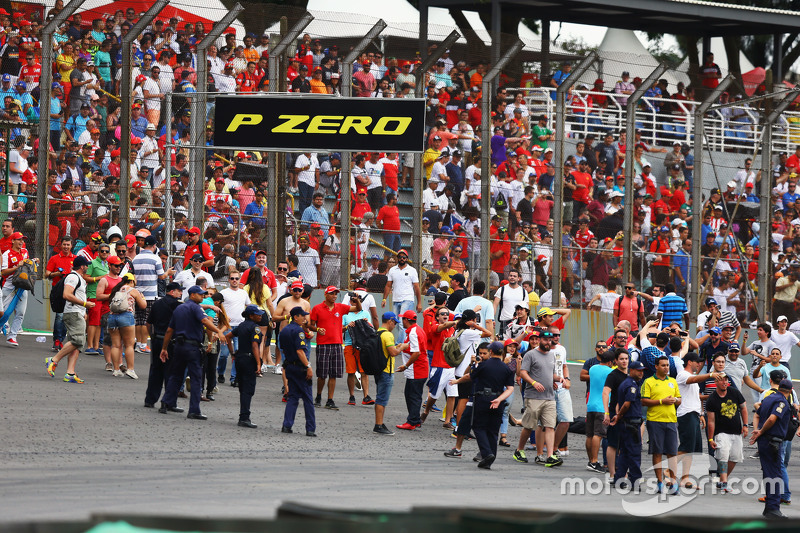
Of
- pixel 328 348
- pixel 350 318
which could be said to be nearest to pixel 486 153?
pixel 350 318

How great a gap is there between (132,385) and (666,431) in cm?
689

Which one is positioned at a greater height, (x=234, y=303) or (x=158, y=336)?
(x=234, y=303)

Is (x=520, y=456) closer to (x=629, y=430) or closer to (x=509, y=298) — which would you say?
(x=629, y=430)

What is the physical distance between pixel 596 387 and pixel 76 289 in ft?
23.1

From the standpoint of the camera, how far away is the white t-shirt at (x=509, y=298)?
18.4 meters

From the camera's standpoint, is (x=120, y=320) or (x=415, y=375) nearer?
(x=415, y=375)

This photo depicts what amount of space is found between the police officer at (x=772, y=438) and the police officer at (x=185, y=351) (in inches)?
250

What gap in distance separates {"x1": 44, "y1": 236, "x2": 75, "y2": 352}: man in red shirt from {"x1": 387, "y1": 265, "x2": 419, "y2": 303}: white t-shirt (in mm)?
5013

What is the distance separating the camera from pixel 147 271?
17.2 metres

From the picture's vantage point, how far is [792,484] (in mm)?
13891

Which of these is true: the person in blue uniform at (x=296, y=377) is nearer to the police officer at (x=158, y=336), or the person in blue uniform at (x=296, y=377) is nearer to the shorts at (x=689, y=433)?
the police officer at (x=158, y=336)

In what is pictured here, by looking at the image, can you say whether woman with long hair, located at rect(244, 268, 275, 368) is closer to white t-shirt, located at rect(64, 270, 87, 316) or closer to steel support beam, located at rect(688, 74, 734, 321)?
white t-shirt, located at rect(64, 270, 87, 316)

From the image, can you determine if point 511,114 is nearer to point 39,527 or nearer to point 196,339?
point 196,339

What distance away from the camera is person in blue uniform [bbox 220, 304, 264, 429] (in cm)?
1376
